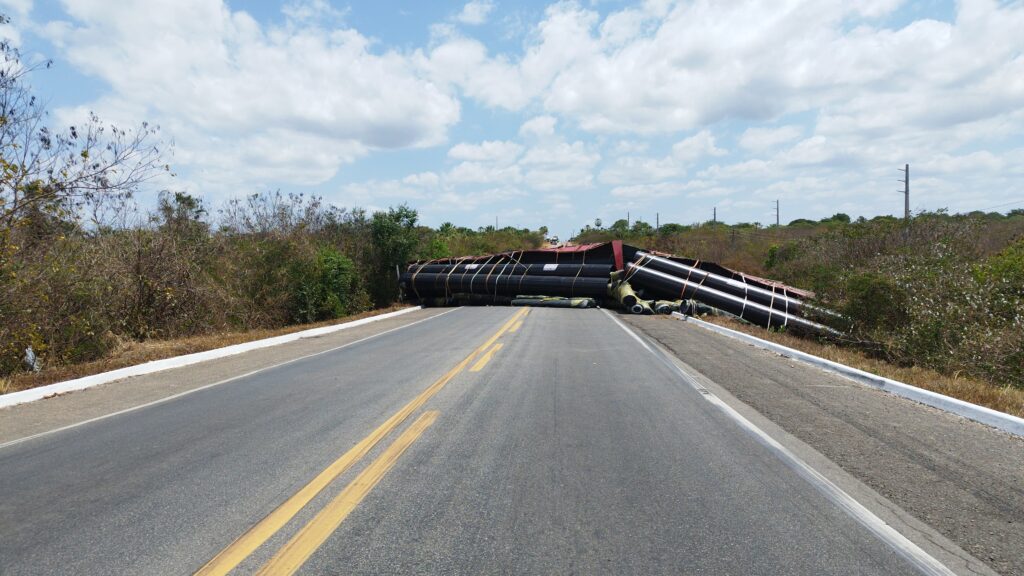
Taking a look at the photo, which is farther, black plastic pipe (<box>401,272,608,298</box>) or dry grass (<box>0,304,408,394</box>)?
black plastic pipe (<box>401,272,608,298</box>)

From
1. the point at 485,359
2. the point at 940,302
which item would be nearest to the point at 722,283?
the point at 940,302

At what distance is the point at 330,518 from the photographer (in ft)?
12.9

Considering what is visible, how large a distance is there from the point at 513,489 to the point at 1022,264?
13.6 metres

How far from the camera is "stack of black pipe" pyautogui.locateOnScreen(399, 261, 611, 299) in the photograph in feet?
93.6

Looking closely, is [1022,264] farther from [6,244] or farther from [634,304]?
[6,244]

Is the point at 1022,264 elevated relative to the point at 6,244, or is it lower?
lower

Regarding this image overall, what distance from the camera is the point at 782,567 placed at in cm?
330

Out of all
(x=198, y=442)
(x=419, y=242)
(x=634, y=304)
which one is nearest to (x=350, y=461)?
(x=198, y=442)

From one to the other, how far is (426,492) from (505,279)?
84.5 ft

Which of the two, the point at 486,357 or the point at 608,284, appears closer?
the point at 486,357

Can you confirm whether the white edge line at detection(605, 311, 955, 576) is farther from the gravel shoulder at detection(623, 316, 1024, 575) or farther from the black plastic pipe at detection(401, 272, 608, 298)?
the black plastic pipe at detection(401, 272, 608, 298)

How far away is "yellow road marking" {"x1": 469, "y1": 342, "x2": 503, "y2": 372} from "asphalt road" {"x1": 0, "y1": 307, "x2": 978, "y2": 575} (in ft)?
5.99

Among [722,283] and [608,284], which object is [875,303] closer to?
[722,283]

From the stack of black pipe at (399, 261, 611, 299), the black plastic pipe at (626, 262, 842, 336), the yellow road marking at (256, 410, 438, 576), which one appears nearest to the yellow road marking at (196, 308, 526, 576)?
the yellow road marking at (256, 410, 438, 576)
